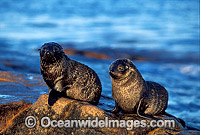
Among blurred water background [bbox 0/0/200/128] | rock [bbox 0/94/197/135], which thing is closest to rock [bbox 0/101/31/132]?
rock [bbox 0/94/197/135]

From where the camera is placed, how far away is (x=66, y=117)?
5.75 m

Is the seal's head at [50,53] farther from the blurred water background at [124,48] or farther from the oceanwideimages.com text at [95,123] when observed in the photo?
the blurred water background at [124,48]

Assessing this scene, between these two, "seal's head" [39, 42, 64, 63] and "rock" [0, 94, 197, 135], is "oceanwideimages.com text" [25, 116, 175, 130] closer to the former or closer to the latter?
"rock" [0, 94, 197, 135]

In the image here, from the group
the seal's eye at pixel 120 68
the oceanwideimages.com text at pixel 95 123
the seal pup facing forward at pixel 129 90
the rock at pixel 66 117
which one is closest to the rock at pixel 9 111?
the rock at pixel 66 117

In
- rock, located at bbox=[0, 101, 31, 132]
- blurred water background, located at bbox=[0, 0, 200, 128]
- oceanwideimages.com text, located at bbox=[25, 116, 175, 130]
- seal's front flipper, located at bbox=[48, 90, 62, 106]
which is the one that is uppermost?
blurred water background, located at bbox=[0, 0, 200, 128]

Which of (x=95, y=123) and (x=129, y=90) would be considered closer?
(x=95, y=123)

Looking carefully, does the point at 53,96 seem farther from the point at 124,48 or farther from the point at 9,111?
the point at 124,48

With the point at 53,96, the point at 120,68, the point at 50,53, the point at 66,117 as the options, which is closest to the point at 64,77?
the point at 53,96

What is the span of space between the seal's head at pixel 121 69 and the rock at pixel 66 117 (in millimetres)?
718

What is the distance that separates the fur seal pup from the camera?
5.90 meters

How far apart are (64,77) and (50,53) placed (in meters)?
0.61

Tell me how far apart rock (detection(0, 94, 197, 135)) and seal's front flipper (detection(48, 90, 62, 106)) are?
70 millimetres

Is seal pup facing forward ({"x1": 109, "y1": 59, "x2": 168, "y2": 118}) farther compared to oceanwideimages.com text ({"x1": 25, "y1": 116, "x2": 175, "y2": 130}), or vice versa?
seal pup facing forward ({"x1": 109, "y1": 59, "x2": 168, "y2": 118})

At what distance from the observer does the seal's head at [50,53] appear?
578 centimetres
